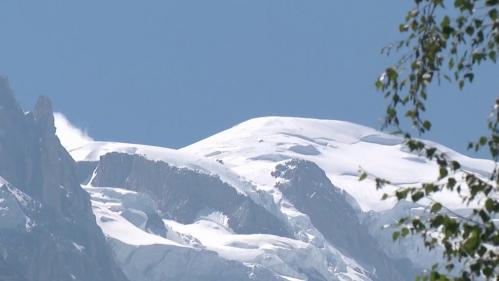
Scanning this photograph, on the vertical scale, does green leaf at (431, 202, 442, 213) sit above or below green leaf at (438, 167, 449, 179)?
below

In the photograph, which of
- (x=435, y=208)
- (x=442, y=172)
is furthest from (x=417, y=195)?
(x=442, y=172)

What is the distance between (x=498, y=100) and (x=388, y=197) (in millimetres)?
2776

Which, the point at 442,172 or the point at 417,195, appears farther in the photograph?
the point at 417,195

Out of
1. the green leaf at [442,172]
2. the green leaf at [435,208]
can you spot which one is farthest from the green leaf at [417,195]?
the green leaf at [442,172]

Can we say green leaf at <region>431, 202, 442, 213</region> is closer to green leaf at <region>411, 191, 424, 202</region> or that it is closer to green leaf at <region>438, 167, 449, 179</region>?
green leaf at <region>411, 191, 424, 202</region>

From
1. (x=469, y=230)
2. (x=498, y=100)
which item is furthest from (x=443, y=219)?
(x=498, y=100)

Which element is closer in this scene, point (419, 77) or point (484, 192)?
point (484, 192)

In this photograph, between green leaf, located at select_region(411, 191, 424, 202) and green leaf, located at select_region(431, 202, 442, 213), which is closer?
green leaf, located at select_region(431, 202, 442, 213)

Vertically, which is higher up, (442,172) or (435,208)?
(442,172)

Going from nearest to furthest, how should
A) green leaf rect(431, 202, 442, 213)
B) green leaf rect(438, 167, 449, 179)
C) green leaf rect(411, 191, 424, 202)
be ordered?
green leaf rect(438, 167, 449, 179) < green leaf rect(431, 202, 442, 213) < green leaf rect(411, 191, 424, 202)

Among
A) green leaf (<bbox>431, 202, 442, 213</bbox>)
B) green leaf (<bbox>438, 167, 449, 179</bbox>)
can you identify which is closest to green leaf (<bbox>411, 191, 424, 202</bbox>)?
green leaf (<bbox>431, 202, 442, 213</bbox>)

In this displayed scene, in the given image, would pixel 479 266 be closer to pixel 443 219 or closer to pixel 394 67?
pixel 443 219

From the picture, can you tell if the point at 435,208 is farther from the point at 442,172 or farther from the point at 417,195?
the point at 442,172

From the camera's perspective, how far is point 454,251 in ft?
73.0
